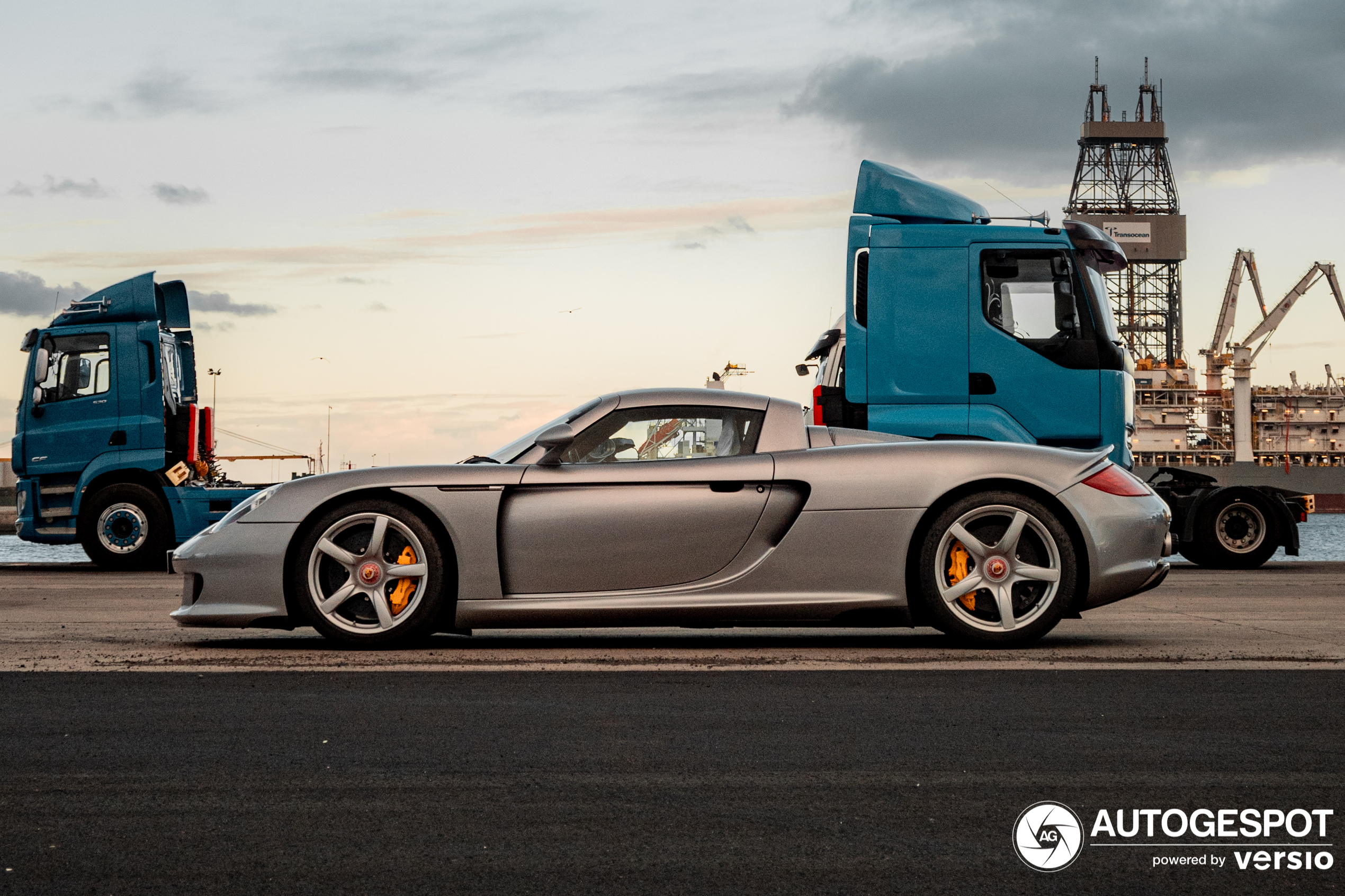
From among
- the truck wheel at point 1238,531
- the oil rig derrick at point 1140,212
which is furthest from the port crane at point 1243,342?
the truck wheel at point 1238,531

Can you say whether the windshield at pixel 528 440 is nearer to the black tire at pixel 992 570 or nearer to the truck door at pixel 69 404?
the black tire at pixel 992 570

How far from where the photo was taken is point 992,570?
5945 mm

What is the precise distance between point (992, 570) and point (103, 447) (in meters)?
11.0

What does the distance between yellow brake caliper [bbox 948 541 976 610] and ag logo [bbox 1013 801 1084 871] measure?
2920mm

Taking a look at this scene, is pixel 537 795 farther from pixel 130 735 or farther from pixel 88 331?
pixel 88 331

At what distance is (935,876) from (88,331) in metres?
13.6

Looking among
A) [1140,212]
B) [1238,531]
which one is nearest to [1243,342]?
[1140,212]

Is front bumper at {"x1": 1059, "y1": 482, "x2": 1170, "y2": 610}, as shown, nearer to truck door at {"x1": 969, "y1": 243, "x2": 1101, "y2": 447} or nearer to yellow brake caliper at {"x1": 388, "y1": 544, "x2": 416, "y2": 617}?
yellow brake caliper at {"x1": 388, "y1": 544, "x2": 416, "y2": 617}

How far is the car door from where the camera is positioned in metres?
5.89

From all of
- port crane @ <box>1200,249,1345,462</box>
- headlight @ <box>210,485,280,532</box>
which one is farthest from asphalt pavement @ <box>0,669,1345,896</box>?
port crane @ <box>1200,249,1345,462</box>

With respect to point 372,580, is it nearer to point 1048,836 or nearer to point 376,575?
point 376,575

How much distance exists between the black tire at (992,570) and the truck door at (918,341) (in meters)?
4.09

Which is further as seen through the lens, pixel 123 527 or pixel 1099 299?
pixel 123 527

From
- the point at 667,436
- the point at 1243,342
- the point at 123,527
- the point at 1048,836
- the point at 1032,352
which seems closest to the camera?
the point at 1048,836
